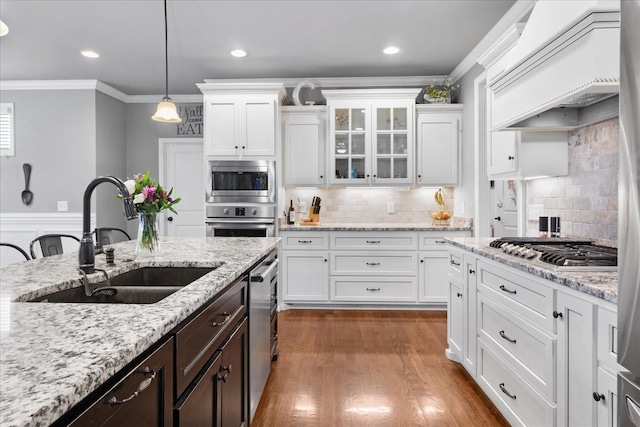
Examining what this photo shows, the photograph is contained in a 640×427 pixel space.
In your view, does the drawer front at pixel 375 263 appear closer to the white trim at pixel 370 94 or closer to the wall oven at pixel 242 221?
the wall oven at pixel 242 221

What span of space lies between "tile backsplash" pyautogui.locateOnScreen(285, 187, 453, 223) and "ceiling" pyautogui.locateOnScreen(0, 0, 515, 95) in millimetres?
1402

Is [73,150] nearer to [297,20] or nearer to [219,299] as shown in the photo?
[297,20]

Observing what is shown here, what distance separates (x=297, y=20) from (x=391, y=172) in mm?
1958

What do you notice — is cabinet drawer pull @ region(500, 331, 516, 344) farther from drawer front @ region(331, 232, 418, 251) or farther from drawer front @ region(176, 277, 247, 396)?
drawer front @ region(331, 232, 418, 251)

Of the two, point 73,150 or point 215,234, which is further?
point 73,150

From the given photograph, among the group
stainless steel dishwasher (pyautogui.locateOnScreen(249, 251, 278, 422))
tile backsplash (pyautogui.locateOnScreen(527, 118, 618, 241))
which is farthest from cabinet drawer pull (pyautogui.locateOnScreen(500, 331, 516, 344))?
stainless steel dishwasher (pyautogui.locateOnScreen(249, 251, 278, 422))

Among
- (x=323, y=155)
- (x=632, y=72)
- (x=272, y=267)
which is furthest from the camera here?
(x=323, y=155)

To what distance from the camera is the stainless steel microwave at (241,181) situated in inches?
168

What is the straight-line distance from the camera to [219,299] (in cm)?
140

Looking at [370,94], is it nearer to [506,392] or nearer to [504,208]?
[504,208]

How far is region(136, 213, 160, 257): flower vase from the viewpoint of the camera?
6.16 feet

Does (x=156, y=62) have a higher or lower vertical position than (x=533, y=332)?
higher

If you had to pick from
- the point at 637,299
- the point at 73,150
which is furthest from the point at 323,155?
the point at 637,299

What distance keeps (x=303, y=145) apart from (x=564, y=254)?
3226mm
